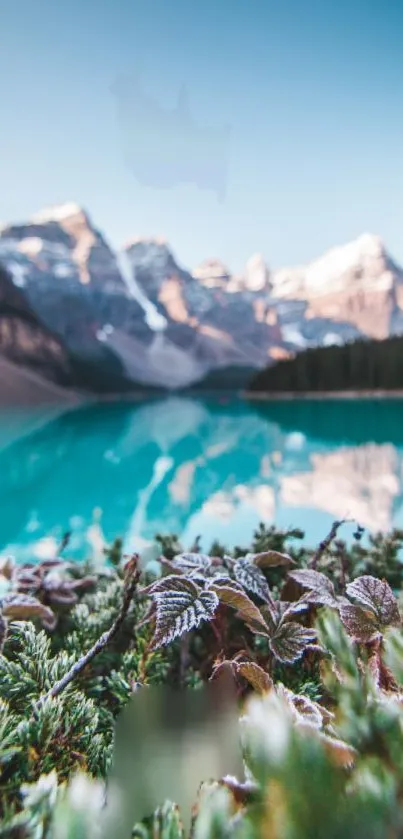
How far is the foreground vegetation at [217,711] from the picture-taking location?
1.22ft

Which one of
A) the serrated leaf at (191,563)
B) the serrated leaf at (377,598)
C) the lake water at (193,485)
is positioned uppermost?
the serrated leaf at (377,598)

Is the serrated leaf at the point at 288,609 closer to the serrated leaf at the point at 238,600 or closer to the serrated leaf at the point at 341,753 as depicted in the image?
the serrated leaf at the point at 238,600

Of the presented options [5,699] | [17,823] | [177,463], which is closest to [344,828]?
[17,823]

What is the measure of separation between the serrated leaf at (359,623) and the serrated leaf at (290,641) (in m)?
0.10

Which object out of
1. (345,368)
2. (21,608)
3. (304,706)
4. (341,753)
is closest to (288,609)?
(304,706)

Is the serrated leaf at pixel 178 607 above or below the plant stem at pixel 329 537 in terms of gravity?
below

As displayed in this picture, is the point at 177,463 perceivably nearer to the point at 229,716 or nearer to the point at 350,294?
the point at 229,716

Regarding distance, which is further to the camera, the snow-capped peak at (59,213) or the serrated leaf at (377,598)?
the snow-capped peak at (59,213)

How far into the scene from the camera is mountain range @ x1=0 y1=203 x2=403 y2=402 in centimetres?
9144

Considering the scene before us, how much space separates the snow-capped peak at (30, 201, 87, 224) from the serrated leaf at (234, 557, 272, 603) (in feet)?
554

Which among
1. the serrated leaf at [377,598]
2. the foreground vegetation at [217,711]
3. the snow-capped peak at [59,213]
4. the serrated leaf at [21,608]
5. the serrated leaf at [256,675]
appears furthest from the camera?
the snow-capped peak at [59,213]

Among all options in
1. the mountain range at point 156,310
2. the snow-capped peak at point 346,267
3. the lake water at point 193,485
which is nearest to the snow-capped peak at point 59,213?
the mountain range at point 156,310

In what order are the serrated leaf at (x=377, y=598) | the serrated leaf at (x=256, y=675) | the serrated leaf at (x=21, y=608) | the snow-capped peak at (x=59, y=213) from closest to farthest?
the serrated leaf at (x=256, y=675) < the serrated leaf at (x=377, y=598) < the serrated leaf at (x=21, y=608) < the snow-capped peak at (x=59, y=213)

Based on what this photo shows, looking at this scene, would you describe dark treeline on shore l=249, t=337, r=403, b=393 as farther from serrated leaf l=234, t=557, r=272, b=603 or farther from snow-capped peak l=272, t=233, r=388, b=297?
snow-capped peak l=272, t=233, r=388, b=297
